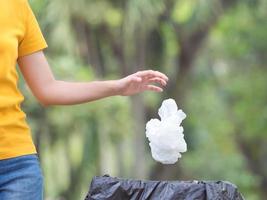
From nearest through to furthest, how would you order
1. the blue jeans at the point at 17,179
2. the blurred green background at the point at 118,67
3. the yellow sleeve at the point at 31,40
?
the blue jeans at the point at 17,179
the yellow sleeve at the point at 31,40
the blurred green background at the point at 118,67

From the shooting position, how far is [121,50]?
15.7 meters

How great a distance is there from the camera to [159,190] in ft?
11.5

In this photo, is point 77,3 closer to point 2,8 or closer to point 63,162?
point 63,162

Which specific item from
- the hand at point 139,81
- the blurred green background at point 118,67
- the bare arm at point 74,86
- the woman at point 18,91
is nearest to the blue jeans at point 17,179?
the woman at point 18,91

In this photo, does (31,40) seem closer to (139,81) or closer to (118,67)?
(139,81)

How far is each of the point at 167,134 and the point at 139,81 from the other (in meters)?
0.25

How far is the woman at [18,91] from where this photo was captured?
10.5ft

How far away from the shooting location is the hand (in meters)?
3.44

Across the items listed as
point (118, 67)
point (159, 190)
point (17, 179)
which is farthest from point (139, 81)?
point (118, 67)

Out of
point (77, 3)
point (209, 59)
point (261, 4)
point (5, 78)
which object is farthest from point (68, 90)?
point (209, 59)

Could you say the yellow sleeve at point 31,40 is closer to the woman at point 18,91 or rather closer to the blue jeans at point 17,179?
the woman at point 18,91

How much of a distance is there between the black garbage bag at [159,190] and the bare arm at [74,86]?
12.5 inches

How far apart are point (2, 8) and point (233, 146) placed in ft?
76.8

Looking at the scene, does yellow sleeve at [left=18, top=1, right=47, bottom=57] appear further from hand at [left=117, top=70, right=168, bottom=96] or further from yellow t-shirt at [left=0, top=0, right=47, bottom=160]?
hand at [left=117, top=70, right=168, bottom=96]
